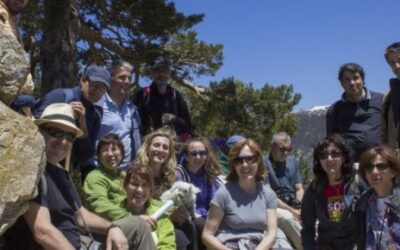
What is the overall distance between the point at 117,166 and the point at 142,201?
1.73 feet

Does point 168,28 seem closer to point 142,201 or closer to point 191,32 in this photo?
point 191,32

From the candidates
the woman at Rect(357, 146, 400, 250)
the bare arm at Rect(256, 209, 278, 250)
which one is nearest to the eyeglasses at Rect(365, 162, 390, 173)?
the woman at Rect(357, 146, 400, 250)

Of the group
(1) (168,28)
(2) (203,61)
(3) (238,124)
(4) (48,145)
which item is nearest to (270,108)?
(3) (238,124)

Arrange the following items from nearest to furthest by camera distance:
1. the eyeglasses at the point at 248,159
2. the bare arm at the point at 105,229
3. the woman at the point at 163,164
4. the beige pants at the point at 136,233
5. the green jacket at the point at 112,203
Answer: the bare arm at the point at 105,229
the beige pants at the point at 136,233
the green jacket at the point at 112,203
the eyeglasses at the point at 248,159
the woman at the point at 163,164

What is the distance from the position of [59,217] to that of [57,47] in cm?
583

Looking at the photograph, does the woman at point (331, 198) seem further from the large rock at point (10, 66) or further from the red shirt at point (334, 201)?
the large rock at point (10, 66)

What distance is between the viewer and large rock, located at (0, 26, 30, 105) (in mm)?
2902

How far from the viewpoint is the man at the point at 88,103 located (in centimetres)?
464

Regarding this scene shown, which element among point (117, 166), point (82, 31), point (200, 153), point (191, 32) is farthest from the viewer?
point (191, 32)

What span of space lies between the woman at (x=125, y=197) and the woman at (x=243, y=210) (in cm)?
37

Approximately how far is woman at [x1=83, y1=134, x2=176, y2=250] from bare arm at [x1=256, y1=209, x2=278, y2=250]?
2.27ft

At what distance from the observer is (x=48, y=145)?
327 cm

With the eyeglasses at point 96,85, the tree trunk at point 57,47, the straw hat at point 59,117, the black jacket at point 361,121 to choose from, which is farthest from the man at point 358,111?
the tree trunk at point 57,47

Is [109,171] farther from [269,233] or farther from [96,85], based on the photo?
[269,233]
